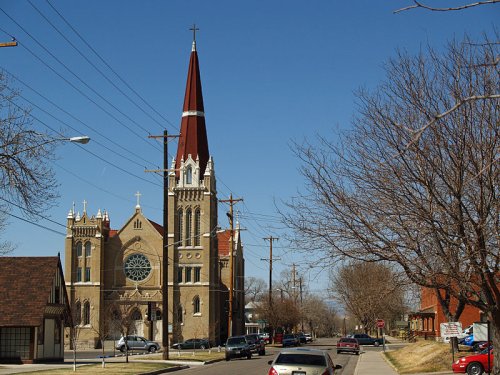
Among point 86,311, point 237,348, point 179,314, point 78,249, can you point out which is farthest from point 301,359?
point 78,249

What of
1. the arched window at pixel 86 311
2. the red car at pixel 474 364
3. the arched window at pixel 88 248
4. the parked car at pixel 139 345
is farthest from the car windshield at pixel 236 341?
the arched window at pixel 88 248

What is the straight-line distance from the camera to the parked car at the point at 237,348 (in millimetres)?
48156

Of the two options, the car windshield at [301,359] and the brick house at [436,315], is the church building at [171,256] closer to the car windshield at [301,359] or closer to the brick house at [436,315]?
the brick house at [436,315]

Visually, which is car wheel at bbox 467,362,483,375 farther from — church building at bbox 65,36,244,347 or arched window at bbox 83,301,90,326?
arched window at bbox 83,301,90,326

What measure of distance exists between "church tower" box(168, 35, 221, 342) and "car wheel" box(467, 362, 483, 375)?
2178 inches

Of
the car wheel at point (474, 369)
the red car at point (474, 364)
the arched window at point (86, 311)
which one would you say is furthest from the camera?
the arched window at point (86, 311)

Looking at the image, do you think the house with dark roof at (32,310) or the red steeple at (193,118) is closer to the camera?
the house with dark roof at (32,310)

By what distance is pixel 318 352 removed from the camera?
2014 centimetres

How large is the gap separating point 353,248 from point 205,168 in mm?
67153

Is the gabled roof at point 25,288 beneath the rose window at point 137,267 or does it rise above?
beneath

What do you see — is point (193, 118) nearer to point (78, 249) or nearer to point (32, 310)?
point (78, 249)

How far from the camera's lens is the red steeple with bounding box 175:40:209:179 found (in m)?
87.0

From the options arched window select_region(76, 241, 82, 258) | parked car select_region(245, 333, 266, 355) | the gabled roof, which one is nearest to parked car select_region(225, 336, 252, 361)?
parked car select_region(245, 333, 266, 355)

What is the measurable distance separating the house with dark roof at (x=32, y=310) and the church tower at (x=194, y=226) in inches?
1492
